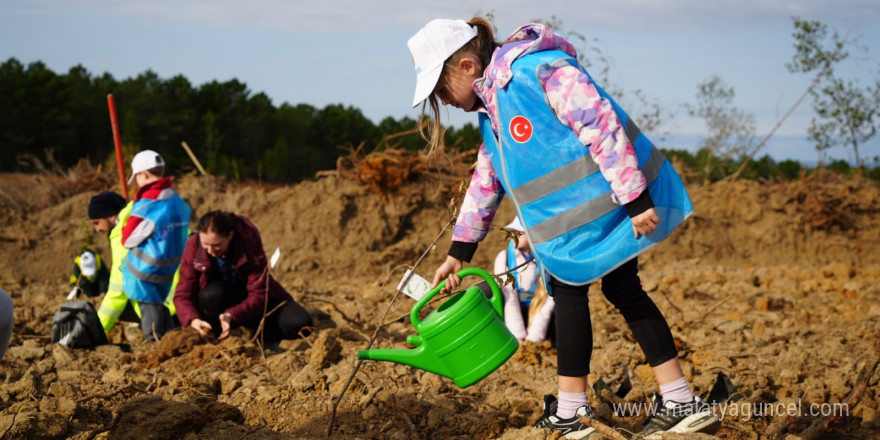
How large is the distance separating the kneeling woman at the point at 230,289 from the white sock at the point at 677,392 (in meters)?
2.80

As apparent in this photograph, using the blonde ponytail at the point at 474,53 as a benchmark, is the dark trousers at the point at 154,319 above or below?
below

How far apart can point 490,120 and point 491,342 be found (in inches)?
30.3

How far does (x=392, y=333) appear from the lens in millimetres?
5414

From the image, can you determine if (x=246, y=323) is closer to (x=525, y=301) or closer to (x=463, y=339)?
(x=525, y=301)

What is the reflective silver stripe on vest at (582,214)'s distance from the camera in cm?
261

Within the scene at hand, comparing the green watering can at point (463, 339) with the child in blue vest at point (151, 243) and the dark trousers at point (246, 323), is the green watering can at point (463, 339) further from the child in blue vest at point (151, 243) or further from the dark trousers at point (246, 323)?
the child in blue vest at point (151, 243)

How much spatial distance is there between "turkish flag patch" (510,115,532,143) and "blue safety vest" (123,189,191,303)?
3.44 m

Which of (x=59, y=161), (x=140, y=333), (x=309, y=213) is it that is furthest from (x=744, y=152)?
(x=59, y=161)

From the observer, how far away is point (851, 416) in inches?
141

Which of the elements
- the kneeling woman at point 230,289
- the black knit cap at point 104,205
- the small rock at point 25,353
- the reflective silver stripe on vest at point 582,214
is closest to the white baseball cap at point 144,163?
the black knit cap at point 104,205

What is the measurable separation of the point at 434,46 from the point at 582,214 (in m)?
0.75

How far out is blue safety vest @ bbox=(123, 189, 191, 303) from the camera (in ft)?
17.5

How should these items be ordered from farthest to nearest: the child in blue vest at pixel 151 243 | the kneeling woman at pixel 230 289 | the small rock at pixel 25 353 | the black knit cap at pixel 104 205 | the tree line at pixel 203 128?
the tree line at pixel 203 128 → the black knit cap at pixel 104 205 → the child in blue vest at pixel 151 243 → the kneeling woman at pixel 230 289 → the small rock at pixel 25 353

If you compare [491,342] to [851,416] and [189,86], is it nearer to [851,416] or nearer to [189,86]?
[851,416]
